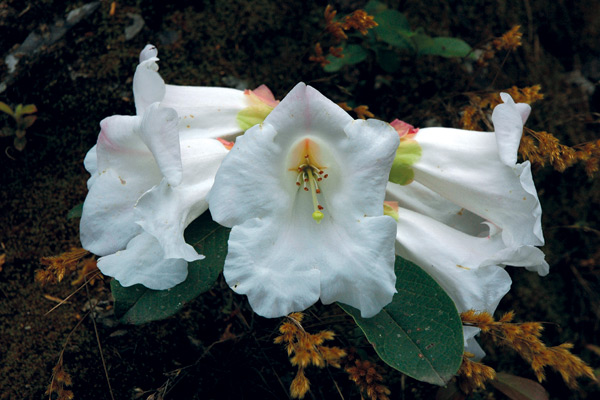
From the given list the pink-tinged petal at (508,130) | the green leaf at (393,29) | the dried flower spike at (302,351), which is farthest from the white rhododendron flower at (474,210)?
the green leaf at (393,29)

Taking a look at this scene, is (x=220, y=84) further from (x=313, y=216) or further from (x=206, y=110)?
(x=313, y=216)

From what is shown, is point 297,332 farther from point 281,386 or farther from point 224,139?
point 224,139

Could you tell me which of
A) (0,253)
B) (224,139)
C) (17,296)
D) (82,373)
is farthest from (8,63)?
(82,373)

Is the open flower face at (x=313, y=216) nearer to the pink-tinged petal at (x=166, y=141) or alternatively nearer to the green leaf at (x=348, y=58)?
the pink-tinged petal at (x=166, y=141)

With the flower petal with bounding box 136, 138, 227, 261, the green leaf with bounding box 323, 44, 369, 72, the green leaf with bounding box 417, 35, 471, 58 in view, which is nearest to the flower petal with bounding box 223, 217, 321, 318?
Answer: the flower petal with bounding box 136, 138, 227, 261

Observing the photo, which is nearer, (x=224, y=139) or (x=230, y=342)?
(x=224, y=139)

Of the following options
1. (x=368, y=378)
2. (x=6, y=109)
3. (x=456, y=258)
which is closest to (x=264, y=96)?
(x=456, y=258)
